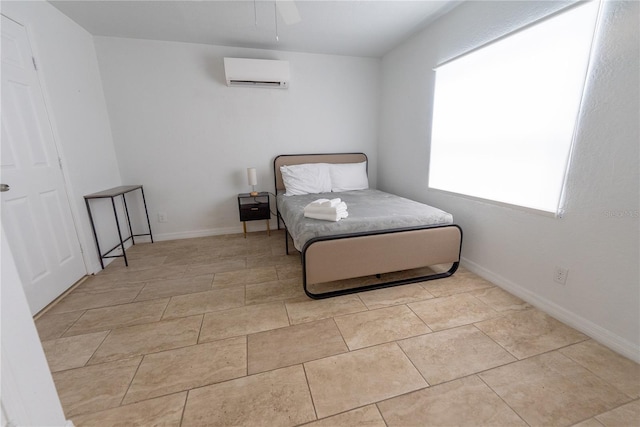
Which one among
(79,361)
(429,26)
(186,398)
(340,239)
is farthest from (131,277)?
(429,26)

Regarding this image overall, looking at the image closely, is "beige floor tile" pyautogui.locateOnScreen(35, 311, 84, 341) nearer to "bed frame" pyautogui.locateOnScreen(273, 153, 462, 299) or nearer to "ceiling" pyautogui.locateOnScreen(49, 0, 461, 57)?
"bed frame" pyautogui.locateOnScreen(273, 153, 462, 299)

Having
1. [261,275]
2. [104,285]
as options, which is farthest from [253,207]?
[104,285]

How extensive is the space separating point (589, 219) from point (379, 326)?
1.46m

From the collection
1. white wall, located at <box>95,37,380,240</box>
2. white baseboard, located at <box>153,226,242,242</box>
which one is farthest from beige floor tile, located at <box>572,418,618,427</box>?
white baseboard, located at <box>153,226,242,242</box>

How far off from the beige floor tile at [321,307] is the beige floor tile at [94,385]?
0.96 m

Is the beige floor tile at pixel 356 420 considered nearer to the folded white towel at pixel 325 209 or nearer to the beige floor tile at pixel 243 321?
the beige floor tile at pixel 243 321

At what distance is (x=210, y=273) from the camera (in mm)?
2467

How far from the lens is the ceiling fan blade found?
2.26 m

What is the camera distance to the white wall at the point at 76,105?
2098 millimetres

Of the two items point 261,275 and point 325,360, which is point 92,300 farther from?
point 325,360

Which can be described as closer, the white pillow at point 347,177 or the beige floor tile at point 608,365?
the beige floor tile at point 608,365

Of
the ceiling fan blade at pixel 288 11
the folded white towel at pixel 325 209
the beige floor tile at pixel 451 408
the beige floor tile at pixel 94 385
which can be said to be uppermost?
the ceiling fan blade at pixel 288 11

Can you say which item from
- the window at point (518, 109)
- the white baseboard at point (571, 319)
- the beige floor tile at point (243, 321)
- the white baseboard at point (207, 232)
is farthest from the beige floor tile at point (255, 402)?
the white baseboard at point (207, 232)

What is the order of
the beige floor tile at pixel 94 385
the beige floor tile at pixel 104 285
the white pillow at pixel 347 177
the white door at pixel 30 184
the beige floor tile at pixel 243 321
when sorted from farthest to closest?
the white pillow at pixel 347 177
the beige floor tile at pixel 104 285
the white door at pixel 30 184
the beige floor tile at pixel 243 321
the beige floor tile at pixel 94 385
